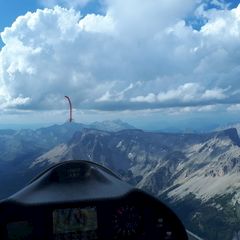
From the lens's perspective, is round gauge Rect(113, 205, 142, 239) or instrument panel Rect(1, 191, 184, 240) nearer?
instrument panel Rect(1, 191, 184, 240)

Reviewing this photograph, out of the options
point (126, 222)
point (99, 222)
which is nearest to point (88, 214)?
point (99, 222)

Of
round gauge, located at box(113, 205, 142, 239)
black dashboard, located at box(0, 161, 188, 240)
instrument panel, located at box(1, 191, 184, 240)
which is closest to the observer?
black dashboard, located at box(0, 161, 188, 240)

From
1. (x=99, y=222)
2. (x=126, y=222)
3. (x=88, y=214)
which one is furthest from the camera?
(x=126, y=222)

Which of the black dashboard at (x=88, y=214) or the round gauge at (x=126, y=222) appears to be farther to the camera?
the round gauge at (x=126, y=222)

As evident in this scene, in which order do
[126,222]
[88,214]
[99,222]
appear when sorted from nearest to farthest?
[88,214]
[99,222]
[126,222]

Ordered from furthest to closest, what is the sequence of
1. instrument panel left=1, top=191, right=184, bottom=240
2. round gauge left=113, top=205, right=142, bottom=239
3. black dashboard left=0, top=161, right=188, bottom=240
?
round gauge left=113, top=205, right=142, bottom=239
instrument panel left=1, top=191, right=184, bottom=240
black dashboard left=0, top=161, right=188, bottom=240

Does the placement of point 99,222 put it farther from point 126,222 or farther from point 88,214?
point 126,222

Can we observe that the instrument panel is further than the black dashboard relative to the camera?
Yes

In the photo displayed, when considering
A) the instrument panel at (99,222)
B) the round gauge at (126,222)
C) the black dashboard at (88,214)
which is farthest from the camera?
the round gauge at (126,222)

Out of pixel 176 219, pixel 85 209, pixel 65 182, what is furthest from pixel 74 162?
pixel 176 219
